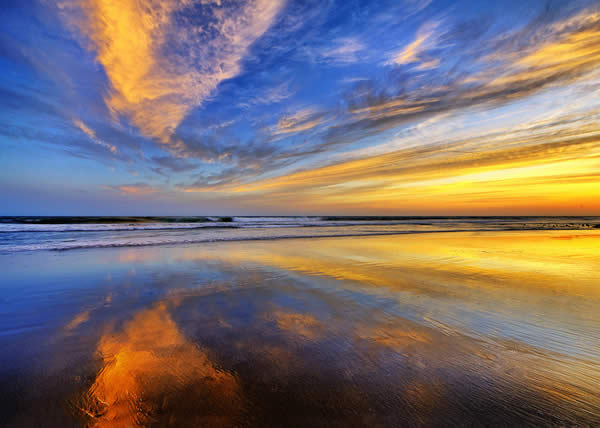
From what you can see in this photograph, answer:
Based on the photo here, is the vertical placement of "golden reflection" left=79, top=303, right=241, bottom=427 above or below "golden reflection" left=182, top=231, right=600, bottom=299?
below

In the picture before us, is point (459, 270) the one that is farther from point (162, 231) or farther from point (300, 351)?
point (162, 231)

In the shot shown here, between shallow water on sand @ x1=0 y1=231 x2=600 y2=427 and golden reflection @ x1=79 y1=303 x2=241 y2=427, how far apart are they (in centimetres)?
1

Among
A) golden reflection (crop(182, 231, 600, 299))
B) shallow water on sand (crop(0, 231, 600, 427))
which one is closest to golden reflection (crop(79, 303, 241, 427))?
shallow water on sand (crop(0, 231, 600, 427))

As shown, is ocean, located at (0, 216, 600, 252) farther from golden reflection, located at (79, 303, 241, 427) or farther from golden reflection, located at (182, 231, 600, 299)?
golden reflection, located at (79, 303, 241, 427)

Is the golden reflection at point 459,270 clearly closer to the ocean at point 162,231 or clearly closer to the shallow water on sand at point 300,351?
the shallow water on sand at point 300,351

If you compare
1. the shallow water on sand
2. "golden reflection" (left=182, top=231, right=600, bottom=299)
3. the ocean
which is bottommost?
the shallow water on sand

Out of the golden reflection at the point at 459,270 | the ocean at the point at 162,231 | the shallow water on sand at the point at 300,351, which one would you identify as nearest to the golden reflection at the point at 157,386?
the shallow water on sand at the point at 300,351

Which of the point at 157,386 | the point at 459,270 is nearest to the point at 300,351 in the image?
the point at 157,386

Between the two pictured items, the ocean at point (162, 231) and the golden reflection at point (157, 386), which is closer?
the golden reflection at point (157, 386)

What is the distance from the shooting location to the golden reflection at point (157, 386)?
2008 millimetres

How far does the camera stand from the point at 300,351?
118 inches

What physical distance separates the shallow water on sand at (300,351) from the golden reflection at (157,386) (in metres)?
0.01

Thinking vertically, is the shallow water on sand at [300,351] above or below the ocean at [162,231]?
below

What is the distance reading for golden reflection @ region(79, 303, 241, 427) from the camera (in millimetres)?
2008
